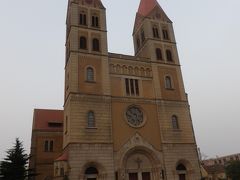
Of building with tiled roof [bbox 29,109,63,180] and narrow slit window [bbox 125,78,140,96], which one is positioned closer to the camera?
narrow slit window [bbox 125,78,140,96]

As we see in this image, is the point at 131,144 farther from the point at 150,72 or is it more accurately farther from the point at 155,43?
the point at 155,43

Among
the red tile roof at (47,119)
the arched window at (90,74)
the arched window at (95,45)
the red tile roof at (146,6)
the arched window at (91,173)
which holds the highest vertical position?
the red tile roof at (146,6)

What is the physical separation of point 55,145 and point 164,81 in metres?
18.0

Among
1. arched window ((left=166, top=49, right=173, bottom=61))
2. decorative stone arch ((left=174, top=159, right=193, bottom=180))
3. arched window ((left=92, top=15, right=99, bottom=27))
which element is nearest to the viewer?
decorative stone arch ((left=174, top=159, right=193, bottom=180))

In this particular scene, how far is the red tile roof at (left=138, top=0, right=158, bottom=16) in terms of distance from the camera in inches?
1666

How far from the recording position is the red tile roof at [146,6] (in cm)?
4232

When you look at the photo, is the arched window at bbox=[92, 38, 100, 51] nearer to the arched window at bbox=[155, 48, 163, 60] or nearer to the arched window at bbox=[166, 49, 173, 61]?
the arched window at bbox=[155, 48, 163, 60]

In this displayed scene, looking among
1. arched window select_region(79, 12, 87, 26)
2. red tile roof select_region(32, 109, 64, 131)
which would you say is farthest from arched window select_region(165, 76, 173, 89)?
red tile roof select_region(32, 109, 64, 131)

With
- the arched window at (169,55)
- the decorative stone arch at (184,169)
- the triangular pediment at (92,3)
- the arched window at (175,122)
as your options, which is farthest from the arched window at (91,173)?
the triangular pediment at (92,3)

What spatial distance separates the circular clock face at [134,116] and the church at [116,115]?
12cm

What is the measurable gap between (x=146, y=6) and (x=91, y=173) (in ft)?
91.5

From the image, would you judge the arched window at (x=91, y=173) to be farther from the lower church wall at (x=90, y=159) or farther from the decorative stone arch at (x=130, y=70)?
the decorative stone arch at (x=130, y=70)

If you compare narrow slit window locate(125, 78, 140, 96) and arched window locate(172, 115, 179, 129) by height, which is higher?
narrow slit window locate(125, 78, 140, 96)

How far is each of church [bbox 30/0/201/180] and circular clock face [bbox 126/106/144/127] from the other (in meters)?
0.12
